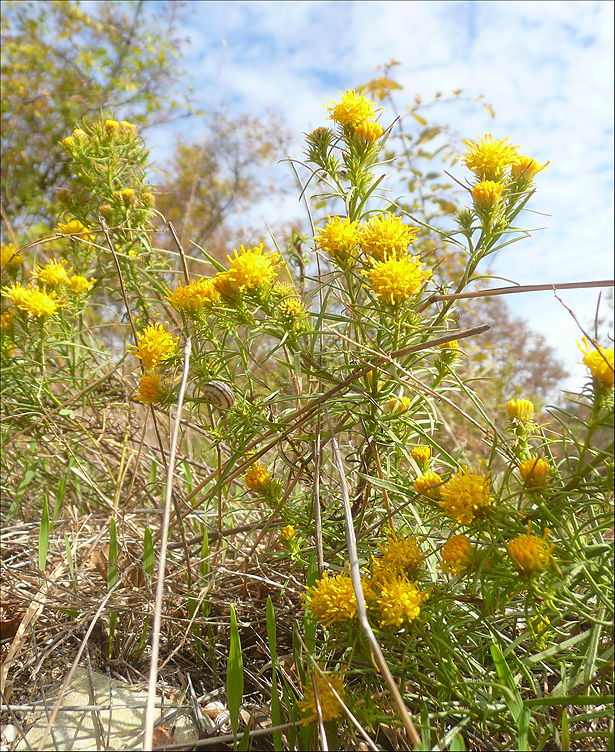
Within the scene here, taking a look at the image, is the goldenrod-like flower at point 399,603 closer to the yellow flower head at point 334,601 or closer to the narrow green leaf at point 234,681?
the yellow flower head at point 334,601

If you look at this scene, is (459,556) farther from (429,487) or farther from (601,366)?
(601,366)

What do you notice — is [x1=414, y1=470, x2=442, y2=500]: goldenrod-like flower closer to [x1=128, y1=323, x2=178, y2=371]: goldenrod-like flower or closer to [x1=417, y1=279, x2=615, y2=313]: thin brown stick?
[x1=417, y1=279, x2=615, y2=313]: thin brown stick

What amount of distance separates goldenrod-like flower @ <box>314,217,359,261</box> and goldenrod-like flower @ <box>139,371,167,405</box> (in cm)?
44

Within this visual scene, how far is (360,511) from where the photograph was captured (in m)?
1.19

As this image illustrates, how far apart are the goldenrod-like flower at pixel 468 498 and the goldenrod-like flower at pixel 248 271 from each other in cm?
52

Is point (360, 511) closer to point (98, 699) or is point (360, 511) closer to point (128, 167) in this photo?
point (98, 699)

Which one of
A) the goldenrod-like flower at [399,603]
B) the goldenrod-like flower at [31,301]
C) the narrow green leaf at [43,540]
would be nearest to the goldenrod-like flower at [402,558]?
the goldenrod-like flower at [399,603]

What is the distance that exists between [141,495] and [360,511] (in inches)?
36.6

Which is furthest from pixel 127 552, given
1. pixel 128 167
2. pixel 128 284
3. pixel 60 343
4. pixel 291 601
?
pixel 128 167

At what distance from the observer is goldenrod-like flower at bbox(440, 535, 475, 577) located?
31.9 inches

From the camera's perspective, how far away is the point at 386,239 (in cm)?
96

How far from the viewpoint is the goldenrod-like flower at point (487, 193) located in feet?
3.20

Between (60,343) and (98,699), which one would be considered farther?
(60,343)

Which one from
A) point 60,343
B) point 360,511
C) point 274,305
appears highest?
point 274,305
